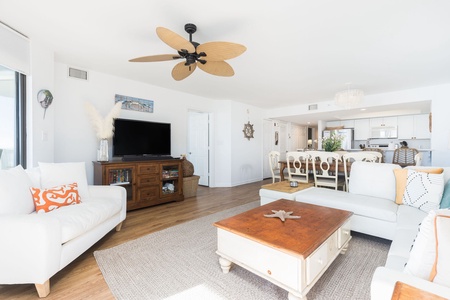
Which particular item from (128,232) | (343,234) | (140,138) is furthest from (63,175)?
(343,234)

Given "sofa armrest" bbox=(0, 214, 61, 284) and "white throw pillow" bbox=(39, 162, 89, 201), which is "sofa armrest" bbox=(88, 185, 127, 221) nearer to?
"white throw pillow" bbox=(39, 162, 89, 201)

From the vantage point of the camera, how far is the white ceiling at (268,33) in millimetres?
1944

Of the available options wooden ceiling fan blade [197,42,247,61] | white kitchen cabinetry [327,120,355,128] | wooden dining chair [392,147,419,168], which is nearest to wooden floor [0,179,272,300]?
wooden ceiling fan blade [197,42,247,61]

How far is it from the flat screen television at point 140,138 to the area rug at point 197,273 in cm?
184

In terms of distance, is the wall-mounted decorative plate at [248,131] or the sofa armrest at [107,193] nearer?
the sofa armrest at [107,193]

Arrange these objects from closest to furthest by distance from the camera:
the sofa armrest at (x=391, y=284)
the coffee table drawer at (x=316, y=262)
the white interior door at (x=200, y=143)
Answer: the sofa armrest at (x=391, y=284) < the coffee table drawer at (x=316, y=262) < the white interior door at (x=200, y=143)

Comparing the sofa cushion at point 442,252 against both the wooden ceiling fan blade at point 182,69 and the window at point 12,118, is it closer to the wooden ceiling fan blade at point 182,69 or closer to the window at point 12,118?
the wooden ceiling fan blade at point 182,69

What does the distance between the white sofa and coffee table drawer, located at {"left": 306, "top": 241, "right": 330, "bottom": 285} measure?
6.06 ft

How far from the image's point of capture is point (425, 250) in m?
0.83

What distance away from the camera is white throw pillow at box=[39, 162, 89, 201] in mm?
2250

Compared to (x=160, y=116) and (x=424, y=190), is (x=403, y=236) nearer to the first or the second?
(x=424, y=190)

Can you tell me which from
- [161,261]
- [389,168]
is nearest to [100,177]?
[161,261]

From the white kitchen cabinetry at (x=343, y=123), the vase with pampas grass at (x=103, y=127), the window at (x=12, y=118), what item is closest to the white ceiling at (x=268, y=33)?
the window at (x=12, y=118)

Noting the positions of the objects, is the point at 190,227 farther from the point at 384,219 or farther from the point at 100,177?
the point at 384,219
